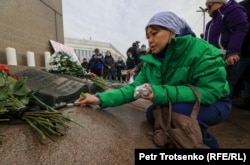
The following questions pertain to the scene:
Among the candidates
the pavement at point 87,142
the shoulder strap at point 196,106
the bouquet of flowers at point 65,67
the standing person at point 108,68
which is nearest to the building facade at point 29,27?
the bouquet of flowers at point 65,67

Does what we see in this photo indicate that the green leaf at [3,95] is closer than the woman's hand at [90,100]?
Yes

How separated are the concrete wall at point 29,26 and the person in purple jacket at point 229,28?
3.92 metres

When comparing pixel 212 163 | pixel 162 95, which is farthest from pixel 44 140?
pixel 212 163

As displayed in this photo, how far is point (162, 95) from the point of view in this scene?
172cm

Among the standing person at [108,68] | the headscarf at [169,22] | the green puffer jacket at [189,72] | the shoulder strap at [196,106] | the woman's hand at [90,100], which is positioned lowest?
the standing person at [108,68]

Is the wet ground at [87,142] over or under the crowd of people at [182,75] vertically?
under

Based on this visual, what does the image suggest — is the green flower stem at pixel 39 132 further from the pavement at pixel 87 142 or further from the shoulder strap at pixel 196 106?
the shoulder strap at pixel 196 106

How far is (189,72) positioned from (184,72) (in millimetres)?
39

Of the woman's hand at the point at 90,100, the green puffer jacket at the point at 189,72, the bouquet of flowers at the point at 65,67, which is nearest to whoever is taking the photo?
the green puffer jacket at the point at 189,72

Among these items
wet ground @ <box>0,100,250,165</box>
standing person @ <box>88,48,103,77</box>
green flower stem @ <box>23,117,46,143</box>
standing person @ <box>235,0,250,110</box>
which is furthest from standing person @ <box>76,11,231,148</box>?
standing person @ <box>88,48,103,77</box>

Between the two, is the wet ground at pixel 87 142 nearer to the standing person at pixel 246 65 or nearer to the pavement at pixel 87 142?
the pavement at pixel 87 142

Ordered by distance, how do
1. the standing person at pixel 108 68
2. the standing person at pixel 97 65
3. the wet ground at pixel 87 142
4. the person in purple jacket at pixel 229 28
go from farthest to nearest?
the standing person at pixel 108 68, the standing person at pixel 97 65, the person in purple jacket at pixel 229 28, the wet ground at pixel 87 142

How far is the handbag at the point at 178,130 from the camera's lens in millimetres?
1627

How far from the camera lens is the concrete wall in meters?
4.92
